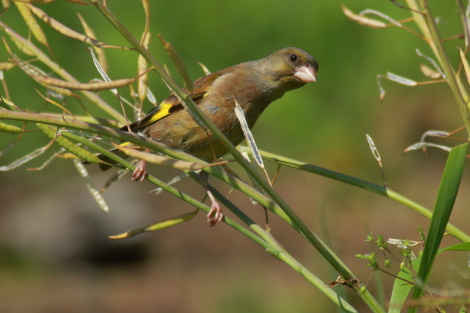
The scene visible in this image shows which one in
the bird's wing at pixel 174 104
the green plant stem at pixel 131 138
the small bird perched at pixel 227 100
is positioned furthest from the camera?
the bird's wing at pixel 174 104

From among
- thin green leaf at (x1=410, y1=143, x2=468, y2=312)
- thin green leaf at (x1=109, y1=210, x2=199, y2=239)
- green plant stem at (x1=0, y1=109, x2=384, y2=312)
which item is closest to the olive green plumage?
thin green leaf at (x1=109, y1=210, x2=199, y2=239)

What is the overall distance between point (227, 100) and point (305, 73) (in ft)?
1.32

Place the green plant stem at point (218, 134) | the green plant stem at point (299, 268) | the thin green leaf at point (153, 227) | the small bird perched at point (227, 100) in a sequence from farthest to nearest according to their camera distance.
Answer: the small bird perched at point (227, 100) → the thin green leaf at point (153, 227) → the green plant stem at point (299, 268) → the green plant stem at point (218, 134)

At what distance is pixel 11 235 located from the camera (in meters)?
7.71

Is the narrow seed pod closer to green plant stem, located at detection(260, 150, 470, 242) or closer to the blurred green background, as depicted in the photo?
green plant stem, located at detection(260, 150, 470, 242)

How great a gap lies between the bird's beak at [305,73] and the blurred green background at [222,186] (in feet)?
13.2

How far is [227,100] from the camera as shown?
306 cm

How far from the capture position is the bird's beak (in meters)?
3.20

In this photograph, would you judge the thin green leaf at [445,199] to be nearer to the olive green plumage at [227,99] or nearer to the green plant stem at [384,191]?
the green plant stem at [384,191]

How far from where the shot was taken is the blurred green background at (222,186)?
7398 millimetres

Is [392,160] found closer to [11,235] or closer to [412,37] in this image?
[412,37]

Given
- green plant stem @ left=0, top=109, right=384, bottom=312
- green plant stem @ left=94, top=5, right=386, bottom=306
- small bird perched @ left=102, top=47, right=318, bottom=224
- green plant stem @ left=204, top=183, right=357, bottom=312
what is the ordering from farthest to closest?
1. small bird perched @ left=102, top=47, right=318, bottom=224
2. green plant stem @ left=204, top=183, right=357, bottom=312
3. green plant stem @ left=0, top=109, right=384, bottom=312
4. green plant stem @ left=94, top=5, right=386, bottom=306

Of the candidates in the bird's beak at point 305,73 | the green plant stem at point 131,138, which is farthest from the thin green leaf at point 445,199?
the bird's beak at point 305,73

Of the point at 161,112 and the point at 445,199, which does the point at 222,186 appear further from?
the point at 445,199
